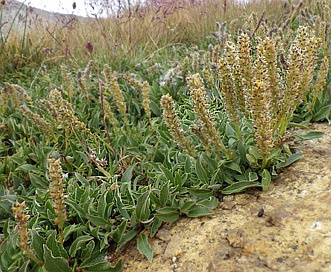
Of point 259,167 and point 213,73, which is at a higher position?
point 213,73

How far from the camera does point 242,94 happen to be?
1.96m

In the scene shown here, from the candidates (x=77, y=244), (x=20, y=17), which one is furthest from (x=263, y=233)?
(x=20, y=17)

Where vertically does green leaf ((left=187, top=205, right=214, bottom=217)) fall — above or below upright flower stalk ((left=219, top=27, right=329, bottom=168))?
below

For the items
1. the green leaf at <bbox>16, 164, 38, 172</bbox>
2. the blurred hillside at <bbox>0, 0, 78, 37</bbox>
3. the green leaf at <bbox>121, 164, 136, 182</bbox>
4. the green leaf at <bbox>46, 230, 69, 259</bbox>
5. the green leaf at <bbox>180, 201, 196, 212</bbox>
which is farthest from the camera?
the blurred hillside at <bbox>0, 0, 78, 37</bbox>

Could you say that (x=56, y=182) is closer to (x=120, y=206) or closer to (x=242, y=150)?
(x=120, y=206)

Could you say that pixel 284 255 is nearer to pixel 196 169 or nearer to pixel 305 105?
pixel 196 169

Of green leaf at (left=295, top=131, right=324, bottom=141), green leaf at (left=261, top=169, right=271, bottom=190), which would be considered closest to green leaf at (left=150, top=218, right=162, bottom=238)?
green leaf at (left=261, top=169, right=271, bottom=190)

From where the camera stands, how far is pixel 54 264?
1646mm

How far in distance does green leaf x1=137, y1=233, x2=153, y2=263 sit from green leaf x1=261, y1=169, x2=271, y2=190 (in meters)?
0.68

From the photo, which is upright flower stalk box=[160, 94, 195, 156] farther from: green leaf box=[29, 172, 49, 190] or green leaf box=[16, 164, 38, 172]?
green leaf box=[16, 164, 38, 172]

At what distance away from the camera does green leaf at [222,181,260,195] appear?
1.89m

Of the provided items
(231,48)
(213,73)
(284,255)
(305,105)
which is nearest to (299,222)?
(284,255)

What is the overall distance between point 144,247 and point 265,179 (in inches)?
28.9

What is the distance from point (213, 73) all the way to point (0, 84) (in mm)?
2863
